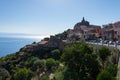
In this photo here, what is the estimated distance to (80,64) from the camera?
104 ft

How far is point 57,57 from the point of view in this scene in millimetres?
58125

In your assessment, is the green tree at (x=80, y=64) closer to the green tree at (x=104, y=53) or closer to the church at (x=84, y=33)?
the green tree at (x=104, y=53)

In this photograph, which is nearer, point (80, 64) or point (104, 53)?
point (104, 53)

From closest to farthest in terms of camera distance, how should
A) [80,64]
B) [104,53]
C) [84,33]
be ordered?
1. [104,53]
2. [80,64]
3. [84,33]

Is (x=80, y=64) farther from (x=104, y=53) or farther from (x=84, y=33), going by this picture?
(x=84, y=33)

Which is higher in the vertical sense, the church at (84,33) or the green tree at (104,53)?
the church at (84,33)

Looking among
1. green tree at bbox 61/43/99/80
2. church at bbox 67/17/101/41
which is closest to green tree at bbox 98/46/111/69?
green tree at bbox 61/43/99/80

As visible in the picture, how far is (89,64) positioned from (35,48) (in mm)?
41282

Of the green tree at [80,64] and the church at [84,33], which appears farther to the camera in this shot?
the church at [84,33]

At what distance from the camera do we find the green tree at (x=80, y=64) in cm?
3038

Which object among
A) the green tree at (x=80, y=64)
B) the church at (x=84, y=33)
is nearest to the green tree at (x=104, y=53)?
the green tree at (x=80, y=64)

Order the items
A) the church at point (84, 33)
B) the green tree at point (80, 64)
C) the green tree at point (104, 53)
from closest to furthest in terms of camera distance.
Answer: the green tree at point (80, 64)
the green tree at point (104, 53)
the church at point (84, 33)

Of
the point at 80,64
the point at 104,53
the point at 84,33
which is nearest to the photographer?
the point at 104,53

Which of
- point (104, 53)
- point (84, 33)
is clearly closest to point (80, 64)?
point (104, 53)
